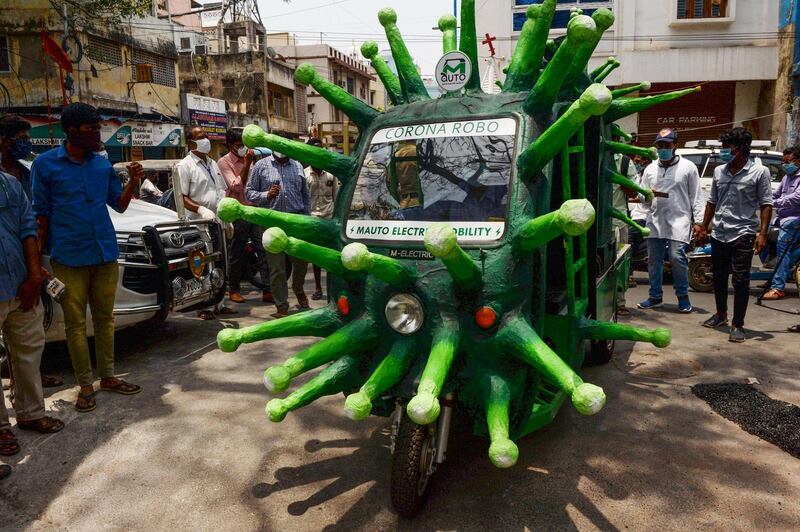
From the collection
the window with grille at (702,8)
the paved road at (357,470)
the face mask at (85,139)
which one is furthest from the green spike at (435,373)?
the window with grille at (702,8)

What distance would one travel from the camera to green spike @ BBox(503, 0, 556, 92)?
319 centimetres

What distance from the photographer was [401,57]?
12.3ft

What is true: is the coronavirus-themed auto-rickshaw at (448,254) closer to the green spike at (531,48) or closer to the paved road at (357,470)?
the green spike at (531,48)

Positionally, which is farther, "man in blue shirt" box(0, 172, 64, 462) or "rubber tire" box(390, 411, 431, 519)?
"man in blue shirt" box(0, 172, 64, 462)

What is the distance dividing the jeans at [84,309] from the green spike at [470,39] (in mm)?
2885

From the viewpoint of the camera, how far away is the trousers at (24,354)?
3.79 m

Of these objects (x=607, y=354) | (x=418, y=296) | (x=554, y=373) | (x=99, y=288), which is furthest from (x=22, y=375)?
(x=607, y=354)

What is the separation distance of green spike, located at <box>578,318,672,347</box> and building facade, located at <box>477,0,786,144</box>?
1745 cm

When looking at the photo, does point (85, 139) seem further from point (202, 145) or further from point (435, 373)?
point (435, 373)

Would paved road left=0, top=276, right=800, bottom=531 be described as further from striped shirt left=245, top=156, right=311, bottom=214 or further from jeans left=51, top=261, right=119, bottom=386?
striped shirt left=245, top=156, right=311, bottom=214

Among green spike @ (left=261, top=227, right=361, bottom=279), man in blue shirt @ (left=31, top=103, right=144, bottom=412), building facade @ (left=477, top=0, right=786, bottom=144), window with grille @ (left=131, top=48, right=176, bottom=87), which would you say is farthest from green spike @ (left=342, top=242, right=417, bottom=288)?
window with grille @ (left=131, top=48, right=176, bottom=87)

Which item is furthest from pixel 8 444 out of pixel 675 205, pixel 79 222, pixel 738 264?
pixel 675 205

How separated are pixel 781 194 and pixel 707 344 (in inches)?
110

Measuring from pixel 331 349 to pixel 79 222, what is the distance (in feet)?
7.66
